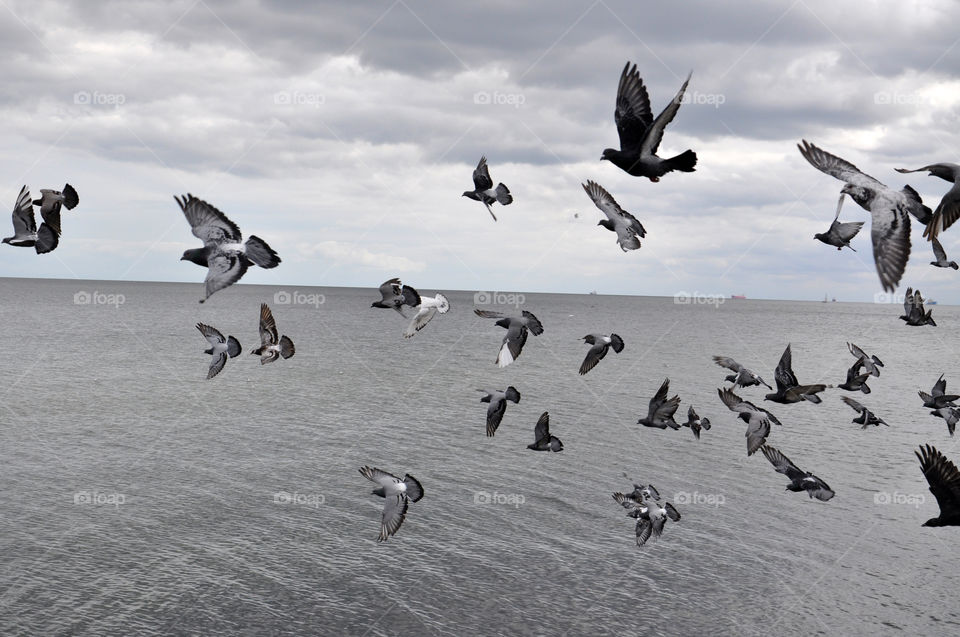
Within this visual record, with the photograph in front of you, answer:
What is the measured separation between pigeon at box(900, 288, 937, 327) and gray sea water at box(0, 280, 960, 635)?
1245 cm

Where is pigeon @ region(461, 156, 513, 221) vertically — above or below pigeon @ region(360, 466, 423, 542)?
above

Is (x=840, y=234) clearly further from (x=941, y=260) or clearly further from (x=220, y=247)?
(x=220, y=247)

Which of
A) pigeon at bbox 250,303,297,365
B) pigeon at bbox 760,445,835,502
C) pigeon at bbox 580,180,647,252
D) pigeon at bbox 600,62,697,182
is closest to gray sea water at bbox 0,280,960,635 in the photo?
pigeon at bbox 760,445,835,502

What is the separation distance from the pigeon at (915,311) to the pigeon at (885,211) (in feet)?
43.6

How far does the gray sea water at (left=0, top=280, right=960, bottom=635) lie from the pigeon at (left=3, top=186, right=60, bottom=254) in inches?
711

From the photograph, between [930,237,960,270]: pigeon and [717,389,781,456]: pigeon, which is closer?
[930,237,960,270]: pigeon

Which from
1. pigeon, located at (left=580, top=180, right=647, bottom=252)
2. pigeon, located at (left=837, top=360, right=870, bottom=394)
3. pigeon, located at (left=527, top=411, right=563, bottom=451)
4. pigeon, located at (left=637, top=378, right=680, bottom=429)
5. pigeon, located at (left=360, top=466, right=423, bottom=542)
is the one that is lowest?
pigeon, located at (left=360, top=466, right=423, bottom=542)

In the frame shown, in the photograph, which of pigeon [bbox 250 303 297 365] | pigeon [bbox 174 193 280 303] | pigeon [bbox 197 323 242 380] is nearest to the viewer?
pigeon [bbox 174 193 280 303]

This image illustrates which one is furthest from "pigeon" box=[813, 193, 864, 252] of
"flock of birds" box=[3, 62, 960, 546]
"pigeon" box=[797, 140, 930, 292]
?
"pigeon" box=[797, 140, 930, 292]

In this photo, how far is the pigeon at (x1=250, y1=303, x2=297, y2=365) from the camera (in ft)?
71.8

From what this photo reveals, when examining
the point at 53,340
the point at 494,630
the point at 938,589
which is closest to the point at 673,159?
the point at 494,630

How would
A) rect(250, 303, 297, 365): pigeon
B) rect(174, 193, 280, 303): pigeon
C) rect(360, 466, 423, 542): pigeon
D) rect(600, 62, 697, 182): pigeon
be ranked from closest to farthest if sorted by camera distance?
rect(600, 62, 697, 182): pigeon < rect(174, 193, 280, 303): pigeon < rect(250, 303, 297, 365): pigeon < rect(360, 466, 423, 542): pigeon

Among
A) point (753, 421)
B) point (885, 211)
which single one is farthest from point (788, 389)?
point (885, 211)

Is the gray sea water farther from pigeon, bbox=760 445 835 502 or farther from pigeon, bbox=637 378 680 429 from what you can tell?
pigeon, bbox=637 378 680 429
